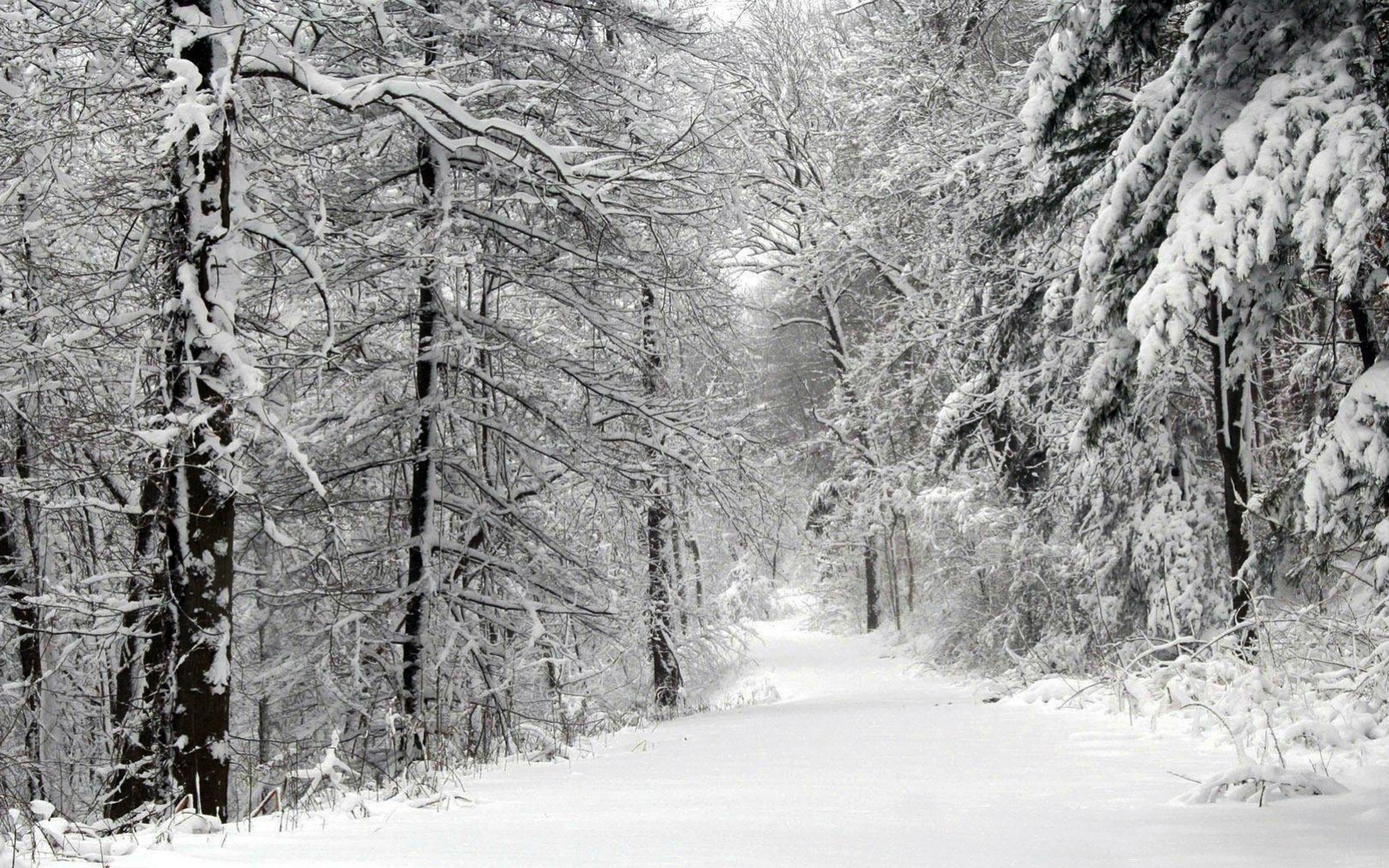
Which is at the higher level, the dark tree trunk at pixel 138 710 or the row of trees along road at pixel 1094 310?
the row of trees along road at pixel 1094 310

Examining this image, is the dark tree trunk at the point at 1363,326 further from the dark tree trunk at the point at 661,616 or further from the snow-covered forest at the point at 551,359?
the dark tree trunk at the point at 661,616

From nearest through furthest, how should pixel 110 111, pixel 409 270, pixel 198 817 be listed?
1. pixel 198 817
2. pixel 110 111
3. pixel 409 270

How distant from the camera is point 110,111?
6.05 metres

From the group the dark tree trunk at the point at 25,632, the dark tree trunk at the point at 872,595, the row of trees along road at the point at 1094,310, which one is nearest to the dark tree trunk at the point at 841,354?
the row of trees along road at the point at 1094,310

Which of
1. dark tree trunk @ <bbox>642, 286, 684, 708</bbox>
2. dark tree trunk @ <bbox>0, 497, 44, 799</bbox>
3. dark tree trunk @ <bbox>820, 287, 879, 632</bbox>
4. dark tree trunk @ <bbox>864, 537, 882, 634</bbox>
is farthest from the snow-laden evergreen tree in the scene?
dark tree trunk @ <bbox>864, 537, 882, 634</bbox>

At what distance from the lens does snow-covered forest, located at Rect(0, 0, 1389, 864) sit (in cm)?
376

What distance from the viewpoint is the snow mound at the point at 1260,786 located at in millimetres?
3020

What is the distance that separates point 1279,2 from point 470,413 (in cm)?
566

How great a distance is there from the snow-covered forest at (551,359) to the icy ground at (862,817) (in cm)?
46

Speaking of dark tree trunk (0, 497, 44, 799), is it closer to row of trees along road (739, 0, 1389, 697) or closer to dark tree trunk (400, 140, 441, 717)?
dark tree trunk (400, 140, 441, 717)

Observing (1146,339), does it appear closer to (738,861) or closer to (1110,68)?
(1110,68)

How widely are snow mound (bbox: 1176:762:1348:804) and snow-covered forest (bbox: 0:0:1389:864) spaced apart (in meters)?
0.03

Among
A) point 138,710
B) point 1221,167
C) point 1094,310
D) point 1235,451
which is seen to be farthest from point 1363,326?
point 138,710

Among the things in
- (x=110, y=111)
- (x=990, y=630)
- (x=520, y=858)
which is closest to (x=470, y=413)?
(x=110, y=111)
